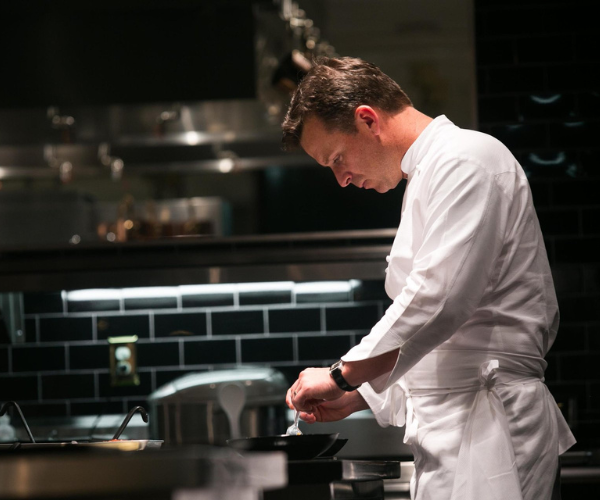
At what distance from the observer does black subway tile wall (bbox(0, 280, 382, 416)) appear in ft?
9.98

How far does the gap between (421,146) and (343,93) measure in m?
0.18

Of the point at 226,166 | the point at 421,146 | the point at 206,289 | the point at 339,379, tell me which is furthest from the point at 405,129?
the point at 226,166

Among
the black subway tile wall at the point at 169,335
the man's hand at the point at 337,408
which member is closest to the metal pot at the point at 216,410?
the black subway tile wall at the point at 169,335

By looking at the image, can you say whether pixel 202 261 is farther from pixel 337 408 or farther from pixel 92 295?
pixel 337 408

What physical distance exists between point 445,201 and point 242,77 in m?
1.77

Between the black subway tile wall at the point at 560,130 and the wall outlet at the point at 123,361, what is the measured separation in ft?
4.69

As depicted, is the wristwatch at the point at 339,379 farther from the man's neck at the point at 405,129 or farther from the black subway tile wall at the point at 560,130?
the black subway tile wall at the point at 560,130

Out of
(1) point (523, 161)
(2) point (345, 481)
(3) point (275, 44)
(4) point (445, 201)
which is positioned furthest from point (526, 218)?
(3) point (275, 44)

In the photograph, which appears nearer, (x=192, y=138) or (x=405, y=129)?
(x=405, y=129)

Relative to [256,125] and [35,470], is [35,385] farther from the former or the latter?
[35,470]

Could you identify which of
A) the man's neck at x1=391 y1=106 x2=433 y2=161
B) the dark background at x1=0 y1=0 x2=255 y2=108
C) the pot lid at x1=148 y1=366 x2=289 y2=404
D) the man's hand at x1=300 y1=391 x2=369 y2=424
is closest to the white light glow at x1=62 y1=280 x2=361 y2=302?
the pot lid at x1=148 y1=366 x2=289 y2=404

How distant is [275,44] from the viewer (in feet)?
13.4

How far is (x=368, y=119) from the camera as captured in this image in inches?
66.2

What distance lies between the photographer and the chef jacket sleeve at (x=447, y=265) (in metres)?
1.46
